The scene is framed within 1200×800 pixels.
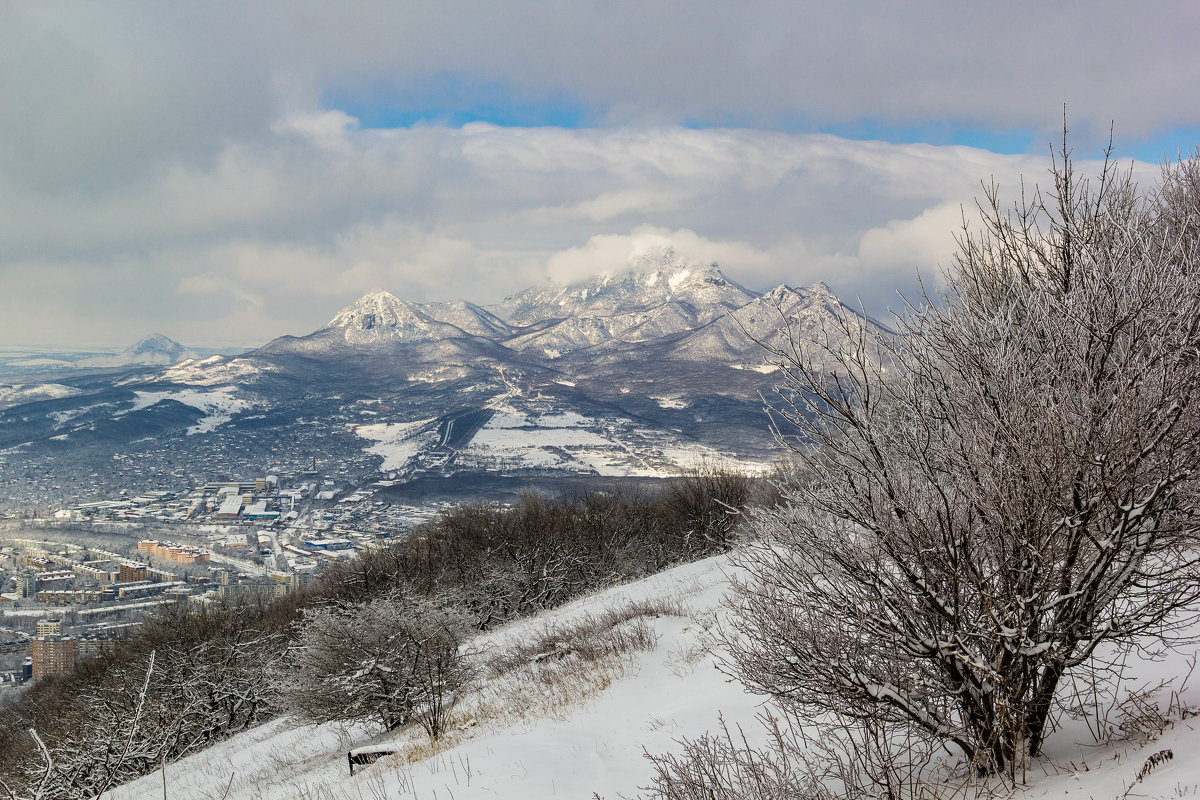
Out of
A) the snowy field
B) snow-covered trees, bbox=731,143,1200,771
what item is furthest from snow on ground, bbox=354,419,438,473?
snow-covered trees, bbox=731,143,1200,771

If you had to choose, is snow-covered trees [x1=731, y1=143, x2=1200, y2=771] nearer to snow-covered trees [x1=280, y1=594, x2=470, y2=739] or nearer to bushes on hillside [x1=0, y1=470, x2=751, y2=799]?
bushes on hillside [x1=0, y1=470, x2=751, y2=799]

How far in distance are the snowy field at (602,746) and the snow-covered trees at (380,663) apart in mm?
708

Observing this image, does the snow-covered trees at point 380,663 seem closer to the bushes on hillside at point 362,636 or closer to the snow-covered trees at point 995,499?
the bushes on hillside at point 362,636

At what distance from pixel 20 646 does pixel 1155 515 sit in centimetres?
6858

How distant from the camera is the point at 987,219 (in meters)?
5.89

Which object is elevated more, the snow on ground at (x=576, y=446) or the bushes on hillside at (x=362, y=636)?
the bushes on hillside at (x=362, y=636)

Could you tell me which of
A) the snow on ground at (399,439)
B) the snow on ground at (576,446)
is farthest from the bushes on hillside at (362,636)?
the snow on ground at (399,439)

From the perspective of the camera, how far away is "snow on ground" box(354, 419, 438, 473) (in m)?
154

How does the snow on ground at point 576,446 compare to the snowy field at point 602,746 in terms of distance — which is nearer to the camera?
the snowy field at point 602,746

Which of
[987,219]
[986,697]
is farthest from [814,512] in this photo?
[987,219]

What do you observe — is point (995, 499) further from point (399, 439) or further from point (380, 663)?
point (399, 439)

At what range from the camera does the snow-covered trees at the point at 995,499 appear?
165 inches

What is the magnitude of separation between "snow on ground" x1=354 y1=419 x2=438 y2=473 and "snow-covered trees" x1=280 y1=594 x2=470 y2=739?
134259mm

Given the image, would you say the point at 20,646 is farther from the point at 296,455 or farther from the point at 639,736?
the point at 296,455
